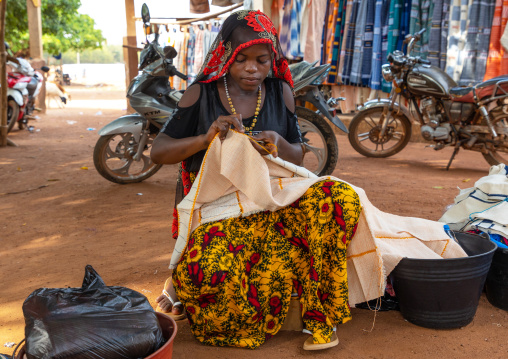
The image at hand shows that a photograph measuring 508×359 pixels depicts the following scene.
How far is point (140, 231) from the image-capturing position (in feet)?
12.0

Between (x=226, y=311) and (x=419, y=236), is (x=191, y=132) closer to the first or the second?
(x=226, y=311)

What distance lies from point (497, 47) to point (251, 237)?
5.96 meters

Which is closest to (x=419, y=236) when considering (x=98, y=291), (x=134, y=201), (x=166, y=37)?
(x=98, y=291)

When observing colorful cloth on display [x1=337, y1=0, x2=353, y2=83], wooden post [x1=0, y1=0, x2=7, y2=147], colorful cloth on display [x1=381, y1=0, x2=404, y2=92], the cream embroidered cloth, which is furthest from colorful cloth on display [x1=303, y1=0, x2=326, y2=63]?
the cream embroidered cloth

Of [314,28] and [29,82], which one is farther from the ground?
[314,28]

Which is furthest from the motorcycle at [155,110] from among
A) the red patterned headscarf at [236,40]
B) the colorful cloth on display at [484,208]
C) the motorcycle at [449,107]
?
the red patterned headscarf at [236,40]

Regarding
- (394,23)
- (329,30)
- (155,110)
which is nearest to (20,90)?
(155,110)

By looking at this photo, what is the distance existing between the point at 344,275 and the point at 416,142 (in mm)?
6439

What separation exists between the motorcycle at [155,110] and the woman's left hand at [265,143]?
2.38 metres

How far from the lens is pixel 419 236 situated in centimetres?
232

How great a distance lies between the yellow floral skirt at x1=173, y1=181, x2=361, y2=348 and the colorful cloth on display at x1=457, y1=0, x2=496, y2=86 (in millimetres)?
5701

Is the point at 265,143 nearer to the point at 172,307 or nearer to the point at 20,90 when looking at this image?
the point at 172,307

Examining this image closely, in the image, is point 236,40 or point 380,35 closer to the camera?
point 236,40

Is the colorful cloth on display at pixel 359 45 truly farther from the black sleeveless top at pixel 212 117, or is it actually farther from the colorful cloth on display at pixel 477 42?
the black sleeveless top at pixel 212 117
